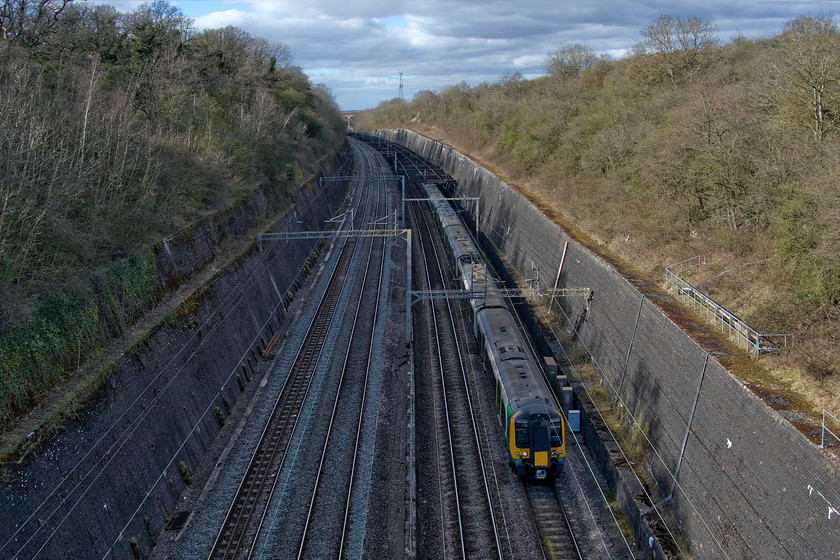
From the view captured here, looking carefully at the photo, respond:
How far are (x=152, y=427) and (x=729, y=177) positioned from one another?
1787cm

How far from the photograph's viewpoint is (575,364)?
20.1 meters

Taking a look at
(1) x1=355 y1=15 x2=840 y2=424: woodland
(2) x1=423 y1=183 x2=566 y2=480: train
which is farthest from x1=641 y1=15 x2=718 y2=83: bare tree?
(2) x1=423 y1=183 x2=566 y2=480: train

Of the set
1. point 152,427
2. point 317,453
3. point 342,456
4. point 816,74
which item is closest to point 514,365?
point 342,456

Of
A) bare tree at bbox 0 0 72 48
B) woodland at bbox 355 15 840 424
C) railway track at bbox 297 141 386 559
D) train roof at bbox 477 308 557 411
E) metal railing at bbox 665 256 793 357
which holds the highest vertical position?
bare tree at bbox 0 0 72 48

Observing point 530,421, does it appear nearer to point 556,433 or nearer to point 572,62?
point 556,433

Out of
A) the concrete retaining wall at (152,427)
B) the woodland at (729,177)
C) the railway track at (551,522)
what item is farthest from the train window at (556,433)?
the concrete retaining wall at (152,427)

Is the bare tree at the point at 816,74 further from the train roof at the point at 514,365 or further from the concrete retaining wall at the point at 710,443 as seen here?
the train roof at the point at 514,365

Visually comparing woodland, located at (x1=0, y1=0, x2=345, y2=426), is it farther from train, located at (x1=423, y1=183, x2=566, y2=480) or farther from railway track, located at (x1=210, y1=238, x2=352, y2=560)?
train, located at (x1=423, y1=183, x2=566, y2=480)

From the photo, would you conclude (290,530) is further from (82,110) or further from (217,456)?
(82,110)

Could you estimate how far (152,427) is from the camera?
44.9 feet

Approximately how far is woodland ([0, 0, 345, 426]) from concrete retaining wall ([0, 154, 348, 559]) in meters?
1.04

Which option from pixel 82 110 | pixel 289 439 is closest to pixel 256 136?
pixel 82 110

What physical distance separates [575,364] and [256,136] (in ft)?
76.1

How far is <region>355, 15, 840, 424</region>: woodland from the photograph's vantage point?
12.7 metres
